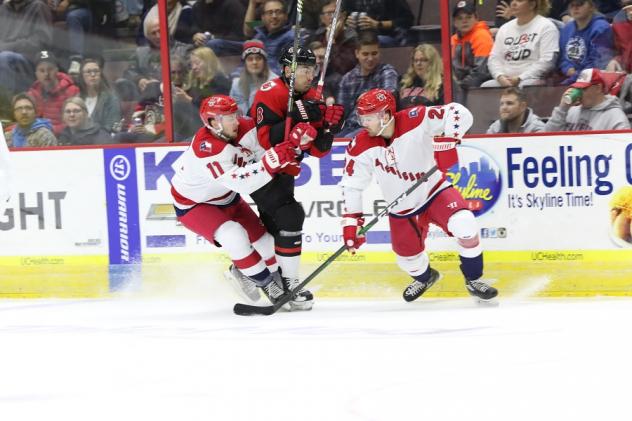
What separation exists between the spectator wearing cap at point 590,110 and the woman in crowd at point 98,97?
247 cm

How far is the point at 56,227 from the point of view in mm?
6441

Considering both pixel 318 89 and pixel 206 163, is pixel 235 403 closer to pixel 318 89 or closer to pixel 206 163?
pixel 206 163

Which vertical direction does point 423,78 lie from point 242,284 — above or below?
above

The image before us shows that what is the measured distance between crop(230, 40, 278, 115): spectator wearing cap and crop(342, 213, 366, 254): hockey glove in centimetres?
105

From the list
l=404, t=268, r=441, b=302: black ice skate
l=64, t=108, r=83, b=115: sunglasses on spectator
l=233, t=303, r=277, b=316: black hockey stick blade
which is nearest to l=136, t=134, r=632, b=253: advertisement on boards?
l=404, t=268, r=441, b=302: black ice skate

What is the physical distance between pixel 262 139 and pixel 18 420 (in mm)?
2548

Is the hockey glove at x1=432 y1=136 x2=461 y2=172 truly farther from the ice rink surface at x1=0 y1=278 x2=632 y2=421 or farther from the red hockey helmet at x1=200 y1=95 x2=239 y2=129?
the red hockey helmet at x1=200 y1=95 x2=239 y2=129

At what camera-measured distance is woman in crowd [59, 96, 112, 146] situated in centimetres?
641

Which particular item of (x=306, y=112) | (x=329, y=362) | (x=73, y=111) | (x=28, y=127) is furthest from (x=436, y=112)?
(x=28, y=127)

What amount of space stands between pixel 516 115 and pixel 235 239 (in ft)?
5.23

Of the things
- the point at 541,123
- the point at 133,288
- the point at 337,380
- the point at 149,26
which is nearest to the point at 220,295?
the point at 133,288

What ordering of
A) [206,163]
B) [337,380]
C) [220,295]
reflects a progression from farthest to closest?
[220,295]
[206,163]
[337,380]

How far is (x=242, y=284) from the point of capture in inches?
226

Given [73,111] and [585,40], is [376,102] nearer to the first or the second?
[585,40]
